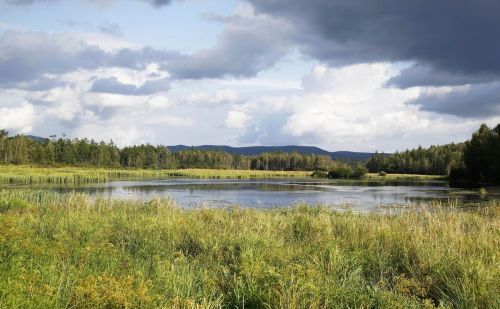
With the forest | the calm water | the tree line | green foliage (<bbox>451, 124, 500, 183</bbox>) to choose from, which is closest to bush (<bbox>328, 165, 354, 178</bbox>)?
the forest

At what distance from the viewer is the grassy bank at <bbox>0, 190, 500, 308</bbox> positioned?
5957 millimetres

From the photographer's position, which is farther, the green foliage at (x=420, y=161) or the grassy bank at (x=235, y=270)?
the green foliage at (x=420, y=161)

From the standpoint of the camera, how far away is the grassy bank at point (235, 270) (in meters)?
5.96

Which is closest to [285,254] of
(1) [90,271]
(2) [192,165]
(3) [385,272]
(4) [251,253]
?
(4) [251,253]

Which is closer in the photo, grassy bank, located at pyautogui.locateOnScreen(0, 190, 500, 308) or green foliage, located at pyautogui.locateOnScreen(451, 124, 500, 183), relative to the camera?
grassy bank, located at pyautogui.locateOnScreen(0, 190, 500, 308)

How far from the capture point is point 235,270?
8.25 metres

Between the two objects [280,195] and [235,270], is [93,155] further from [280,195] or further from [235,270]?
[235,270]

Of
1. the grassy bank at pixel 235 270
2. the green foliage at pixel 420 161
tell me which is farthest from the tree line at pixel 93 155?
the grassy bank at pixel 235 270

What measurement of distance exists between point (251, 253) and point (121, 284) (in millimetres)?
3477

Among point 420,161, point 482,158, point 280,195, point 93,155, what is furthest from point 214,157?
point 280,195

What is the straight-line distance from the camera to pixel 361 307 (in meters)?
6.21

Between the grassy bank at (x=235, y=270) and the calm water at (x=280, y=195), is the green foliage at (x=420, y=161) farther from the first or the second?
the grassy bank at (x=235, y=270)

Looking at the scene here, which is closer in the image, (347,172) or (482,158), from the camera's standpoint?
(482,158)

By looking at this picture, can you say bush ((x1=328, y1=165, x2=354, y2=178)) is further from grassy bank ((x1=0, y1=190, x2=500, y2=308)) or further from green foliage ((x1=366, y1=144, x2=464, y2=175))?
grassy bank ((x1=0, y1=190, x2=500, y2=308))
